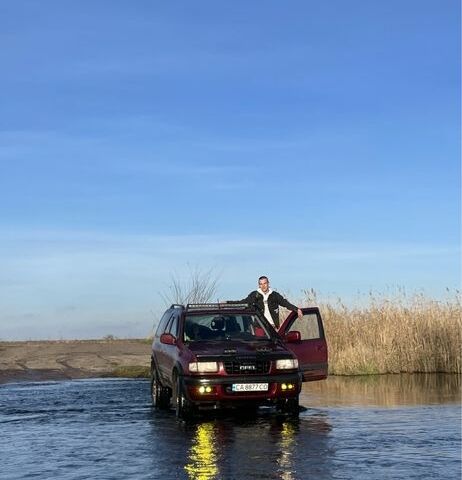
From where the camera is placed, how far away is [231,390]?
1382cm

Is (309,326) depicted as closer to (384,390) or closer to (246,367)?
(384,390)

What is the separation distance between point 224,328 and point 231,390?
206 centimetres

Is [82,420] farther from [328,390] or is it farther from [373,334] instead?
[373,334]

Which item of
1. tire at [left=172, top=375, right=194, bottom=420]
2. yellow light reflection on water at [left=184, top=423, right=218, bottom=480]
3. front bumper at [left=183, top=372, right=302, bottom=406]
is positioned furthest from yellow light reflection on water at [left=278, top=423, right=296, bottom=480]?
tire at [left=172, top=375, right=194, bottom=420]

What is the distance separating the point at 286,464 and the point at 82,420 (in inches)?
222

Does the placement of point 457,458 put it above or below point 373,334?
below

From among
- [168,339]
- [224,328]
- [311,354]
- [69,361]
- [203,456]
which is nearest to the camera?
[203,456]

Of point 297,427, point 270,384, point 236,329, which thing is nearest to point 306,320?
point 236,329

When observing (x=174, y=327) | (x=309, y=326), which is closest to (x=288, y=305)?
(x=309, y=326)

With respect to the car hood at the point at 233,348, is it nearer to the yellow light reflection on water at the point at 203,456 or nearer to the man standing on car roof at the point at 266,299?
the yellow light reflection on water at the point at 203,456

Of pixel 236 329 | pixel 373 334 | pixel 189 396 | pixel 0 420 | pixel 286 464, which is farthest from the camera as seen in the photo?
pixel 373 334

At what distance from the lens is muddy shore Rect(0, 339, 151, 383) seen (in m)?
26.6

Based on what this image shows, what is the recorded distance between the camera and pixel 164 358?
52.6 feet

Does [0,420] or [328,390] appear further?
[328,390]
